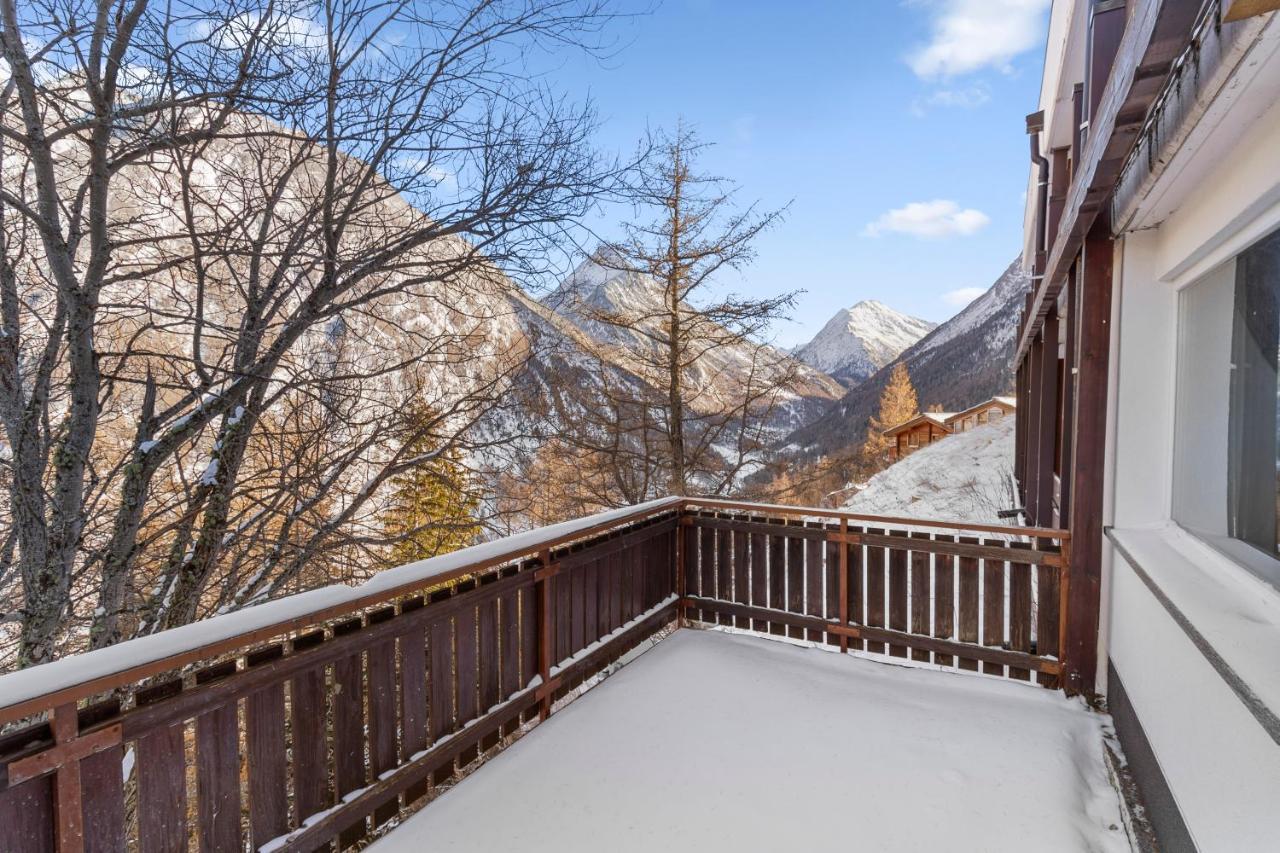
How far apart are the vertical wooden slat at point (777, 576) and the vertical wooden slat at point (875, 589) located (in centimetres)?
52

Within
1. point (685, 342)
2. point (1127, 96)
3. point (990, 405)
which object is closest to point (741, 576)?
point (1127, 96)

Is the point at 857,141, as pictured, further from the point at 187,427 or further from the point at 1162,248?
the point at 187,427

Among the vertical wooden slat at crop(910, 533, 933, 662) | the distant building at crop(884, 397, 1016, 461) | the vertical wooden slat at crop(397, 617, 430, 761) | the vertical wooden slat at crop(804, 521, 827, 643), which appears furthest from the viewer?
the distant building at crop(884, 397, 1016, 461)

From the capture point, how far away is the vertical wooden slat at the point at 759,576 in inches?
162

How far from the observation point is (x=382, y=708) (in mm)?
2271

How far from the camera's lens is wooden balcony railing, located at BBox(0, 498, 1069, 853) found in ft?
4.82

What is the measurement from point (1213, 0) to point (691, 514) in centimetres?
357

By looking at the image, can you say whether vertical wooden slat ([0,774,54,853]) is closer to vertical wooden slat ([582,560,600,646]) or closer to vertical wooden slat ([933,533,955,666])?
vertical wooden slat ([582,560,600,646])

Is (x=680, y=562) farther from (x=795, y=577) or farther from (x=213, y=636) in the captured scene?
(x=213, y=636)

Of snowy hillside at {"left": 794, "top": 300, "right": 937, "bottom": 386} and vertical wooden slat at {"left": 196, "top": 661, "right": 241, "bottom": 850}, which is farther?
snowy hillside at {"left": 794, "top": 300, "right": 937, "bottom": 386}

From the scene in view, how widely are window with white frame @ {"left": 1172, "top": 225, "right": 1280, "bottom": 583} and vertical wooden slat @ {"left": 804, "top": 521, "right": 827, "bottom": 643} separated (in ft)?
5.75

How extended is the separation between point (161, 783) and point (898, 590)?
345 centimetres

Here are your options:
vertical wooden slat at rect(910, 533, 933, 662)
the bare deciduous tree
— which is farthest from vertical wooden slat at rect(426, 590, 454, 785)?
vertical wooden slat at rect(910, 533, 933, 662)

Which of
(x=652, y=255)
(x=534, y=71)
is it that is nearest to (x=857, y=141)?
(x=652, y=255)
